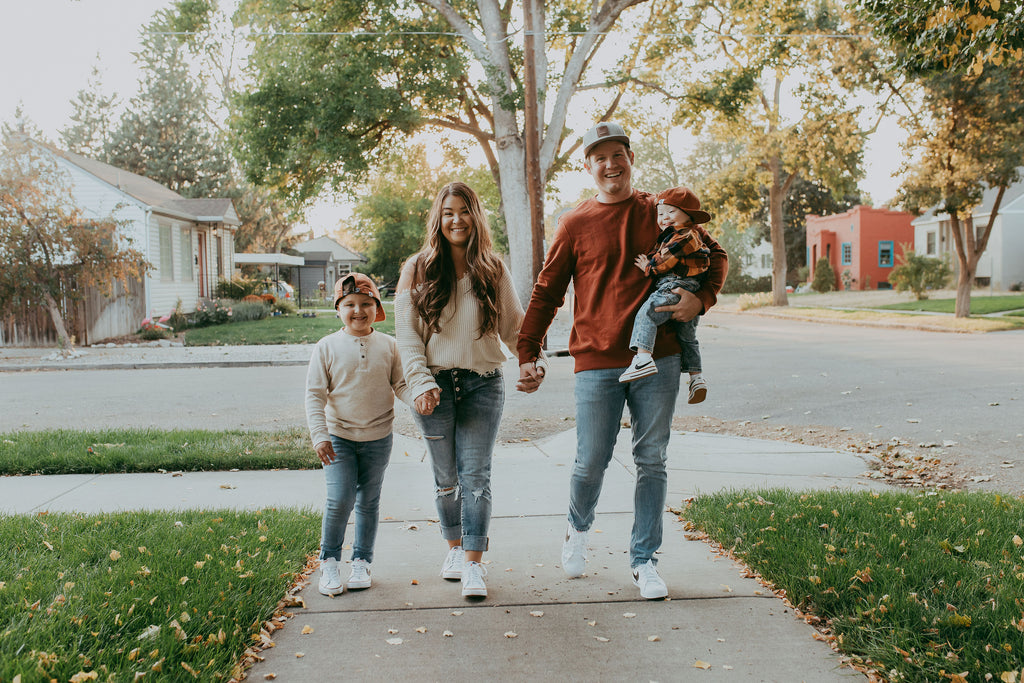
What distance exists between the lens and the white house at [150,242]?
20.3 meters

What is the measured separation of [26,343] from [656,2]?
18.0 metres

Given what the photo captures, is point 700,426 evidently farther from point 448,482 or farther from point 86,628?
point 86,628

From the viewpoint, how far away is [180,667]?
294 centimetres

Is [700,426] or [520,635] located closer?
[520,635]

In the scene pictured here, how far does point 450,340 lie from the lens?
3.71 metres

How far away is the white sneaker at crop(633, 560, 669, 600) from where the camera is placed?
365 cm

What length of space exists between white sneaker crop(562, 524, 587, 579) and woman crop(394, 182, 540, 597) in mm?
439

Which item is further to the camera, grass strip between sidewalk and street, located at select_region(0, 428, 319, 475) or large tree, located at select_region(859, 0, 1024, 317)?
large tree, located at select_region(859, 0, 1024, 317)

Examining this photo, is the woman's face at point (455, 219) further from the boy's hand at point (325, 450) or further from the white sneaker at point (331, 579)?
the white sneaker at point (331, 579)

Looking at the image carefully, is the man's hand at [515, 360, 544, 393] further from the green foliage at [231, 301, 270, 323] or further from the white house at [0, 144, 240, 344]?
the green foliage at [231, 301, 270, 323]

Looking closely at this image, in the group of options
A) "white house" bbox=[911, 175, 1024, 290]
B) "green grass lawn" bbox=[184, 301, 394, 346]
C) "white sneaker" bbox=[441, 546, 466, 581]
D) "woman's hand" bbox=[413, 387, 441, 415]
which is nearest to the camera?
"woman's hand" bbox=[413, 387, 441, 415]

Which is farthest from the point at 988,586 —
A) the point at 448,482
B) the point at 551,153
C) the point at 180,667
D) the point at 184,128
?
the point at 184,128

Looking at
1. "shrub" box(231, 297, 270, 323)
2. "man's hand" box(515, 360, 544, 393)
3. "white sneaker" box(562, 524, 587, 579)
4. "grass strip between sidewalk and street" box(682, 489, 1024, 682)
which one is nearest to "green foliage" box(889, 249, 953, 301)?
"shrub" box(231, 297, 270, 323)

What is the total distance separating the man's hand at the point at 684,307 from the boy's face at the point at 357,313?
1.32 m
